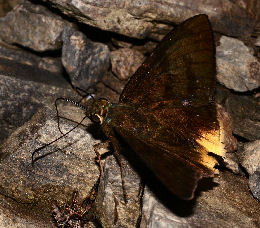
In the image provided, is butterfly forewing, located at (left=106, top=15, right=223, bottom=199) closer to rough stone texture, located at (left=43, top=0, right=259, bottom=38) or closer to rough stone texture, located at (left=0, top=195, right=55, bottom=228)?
rough stone texture, located at (left=43, top=0, right=259, bottom=38)

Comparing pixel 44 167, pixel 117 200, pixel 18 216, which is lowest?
pixel 18 216

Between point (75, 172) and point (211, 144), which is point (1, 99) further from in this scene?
point (211, 144)

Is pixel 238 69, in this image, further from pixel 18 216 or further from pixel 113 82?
pixel 18 216

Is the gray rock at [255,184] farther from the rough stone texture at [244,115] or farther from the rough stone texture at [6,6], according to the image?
the rough stone texture at [6,6]

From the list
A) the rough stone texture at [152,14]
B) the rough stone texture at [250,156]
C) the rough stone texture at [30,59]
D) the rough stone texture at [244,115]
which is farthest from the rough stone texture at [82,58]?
the rough stone texture at [250,156]

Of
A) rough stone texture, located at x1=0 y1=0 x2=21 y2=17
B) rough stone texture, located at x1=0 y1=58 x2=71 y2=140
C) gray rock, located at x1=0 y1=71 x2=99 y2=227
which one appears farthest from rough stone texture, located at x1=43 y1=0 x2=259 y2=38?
gray rock, located at x1=0 y1=71 x2=99 y2=227

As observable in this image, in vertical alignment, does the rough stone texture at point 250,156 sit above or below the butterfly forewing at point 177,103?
below

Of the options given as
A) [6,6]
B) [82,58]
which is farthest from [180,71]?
[6,6]
